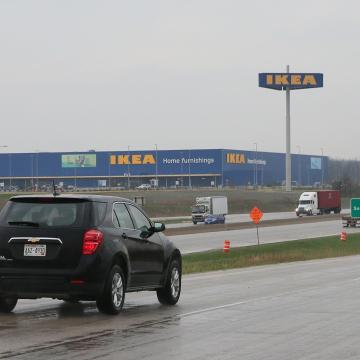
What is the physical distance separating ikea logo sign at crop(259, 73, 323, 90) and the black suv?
401 ft

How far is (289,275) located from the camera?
963 inches

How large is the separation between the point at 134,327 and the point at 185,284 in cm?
871

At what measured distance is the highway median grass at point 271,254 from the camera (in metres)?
31.1

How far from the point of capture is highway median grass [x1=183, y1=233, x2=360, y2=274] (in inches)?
1224

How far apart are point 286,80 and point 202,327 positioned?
124340mm

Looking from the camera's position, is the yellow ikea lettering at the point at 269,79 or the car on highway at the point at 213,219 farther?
the yellow ikea lettering at the point at 269,79

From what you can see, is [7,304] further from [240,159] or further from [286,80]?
[240,159]

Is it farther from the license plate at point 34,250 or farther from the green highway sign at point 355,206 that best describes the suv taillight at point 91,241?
the green highway sign at point 355,206

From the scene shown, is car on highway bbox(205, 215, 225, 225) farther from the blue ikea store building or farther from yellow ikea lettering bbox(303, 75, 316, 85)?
the blue ikea store building

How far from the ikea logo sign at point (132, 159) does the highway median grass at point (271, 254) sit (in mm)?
106382

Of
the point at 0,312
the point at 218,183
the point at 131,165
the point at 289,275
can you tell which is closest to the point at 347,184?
the point at 218,183

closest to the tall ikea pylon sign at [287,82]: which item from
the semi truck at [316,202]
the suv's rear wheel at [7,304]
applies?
the semi truck at [316,202]

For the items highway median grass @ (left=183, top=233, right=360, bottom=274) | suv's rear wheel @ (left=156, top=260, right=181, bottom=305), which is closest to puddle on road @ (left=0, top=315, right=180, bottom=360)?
suv's rear wheel @ (left=156, top=260, right=181, bottom=305)

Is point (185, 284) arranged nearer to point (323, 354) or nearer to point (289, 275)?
point (289, 275)
